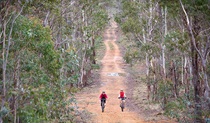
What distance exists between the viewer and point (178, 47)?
15.3m

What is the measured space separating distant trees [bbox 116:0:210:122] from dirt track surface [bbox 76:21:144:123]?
8.85ft

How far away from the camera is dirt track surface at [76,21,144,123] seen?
1988 cm

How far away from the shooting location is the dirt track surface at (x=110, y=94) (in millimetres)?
19875

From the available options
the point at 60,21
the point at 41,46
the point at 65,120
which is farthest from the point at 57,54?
the point at 60,21

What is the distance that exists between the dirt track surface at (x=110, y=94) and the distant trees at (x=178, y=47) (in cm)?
270

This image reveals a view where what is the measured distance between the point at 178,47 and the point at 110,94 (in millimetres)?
15806

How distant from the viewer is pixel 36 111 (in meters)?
10.9

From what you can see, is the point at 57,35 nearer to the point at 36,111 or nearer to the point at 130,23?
the point at 130,23

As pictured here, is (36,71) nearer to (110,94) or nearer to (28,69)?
(28,69)

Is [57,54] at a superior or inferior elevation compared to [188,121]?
superior

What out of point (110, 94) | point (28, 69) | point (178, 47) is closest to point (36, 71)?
point (28, 69)

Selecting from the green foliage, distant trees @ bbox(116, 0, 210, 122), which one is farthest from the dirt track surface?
the green foliage

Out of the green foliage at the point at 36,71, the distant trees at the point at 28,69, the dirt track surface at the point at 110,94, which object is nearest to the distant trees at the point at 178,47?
the dirt track surface at the point at 110,94

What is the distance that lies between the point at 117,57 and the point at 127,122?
33.5 meters
